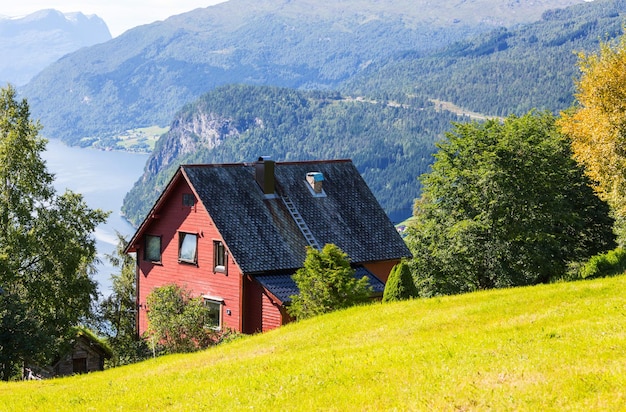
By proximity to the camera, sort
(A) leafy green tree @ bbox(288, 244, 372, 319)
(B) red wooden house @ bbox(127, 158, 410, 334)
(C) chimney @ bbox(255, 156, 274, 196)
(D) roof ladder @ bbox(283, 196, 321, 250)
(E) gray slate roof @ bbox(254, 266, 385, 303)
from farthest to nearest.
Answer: (C) chimney @ bbox(255, 156, 274, 196) < (D) roof ladder @ bbox(283, 196, 321, 250) < (B) red wooden house @ bbox(127, 158, 410, 334) < (E) gray slate roof @ bbox(254, 266, 385, 303) < (A) leafy green tree @ bbox(288, 244, 372, 319)

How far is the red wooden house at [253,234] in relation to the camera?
43844mm

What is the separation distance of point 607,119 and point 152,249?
27.0 m

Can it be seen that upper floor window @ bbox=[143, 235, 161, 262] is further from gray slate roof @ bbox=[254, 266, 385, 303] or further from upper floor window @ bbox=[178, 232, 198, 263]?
gray slate roof @ bbox=[254, 266, 385, 303]

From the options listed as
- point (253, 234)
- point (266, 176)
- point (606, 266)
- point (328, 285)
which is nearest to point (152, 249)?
point (253, 234)

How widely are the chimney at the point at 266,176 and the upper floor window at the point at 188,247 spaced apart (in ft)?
15.9

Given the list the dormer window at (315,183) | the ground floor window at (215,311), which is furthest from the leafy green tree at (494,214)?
the ground floor window at (215,311)

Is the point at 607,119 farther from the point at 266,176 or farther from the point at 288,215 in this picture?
the point at 266,176

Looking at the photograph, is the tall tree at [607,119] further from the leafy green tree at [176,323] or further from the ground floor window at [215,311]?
the leafy green tree at [176,323]

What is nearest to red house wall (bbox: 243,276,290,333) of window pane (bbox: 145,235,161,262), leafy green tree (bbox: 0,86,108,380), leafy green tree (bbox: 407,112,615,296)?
window pane (bbox: 145,235,161,262)

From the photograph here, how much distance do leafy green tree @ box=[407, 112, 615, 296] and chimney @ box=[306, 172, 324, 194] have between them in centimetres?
634

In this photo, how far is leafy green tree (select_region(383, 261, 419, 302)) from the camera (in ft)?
119

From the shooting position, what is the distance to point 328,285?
36.1m

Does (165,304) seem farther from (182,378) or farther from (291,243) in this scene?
(182,378)

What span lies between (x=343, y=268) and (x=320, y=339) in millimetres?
8598
